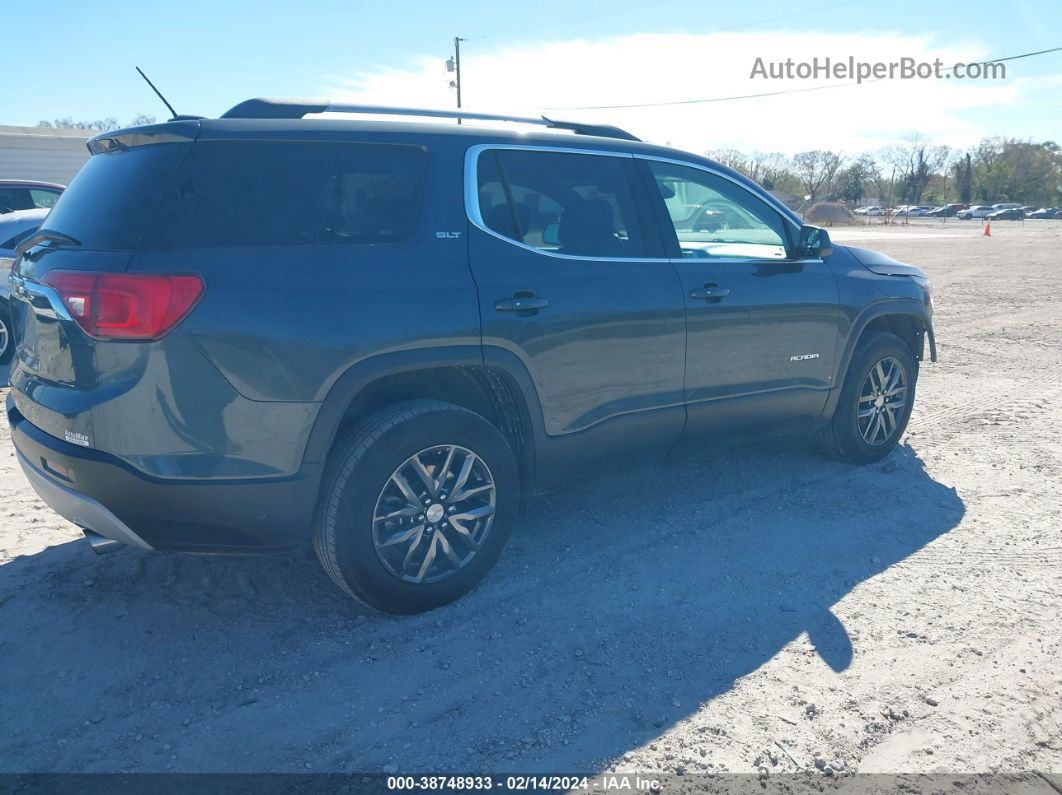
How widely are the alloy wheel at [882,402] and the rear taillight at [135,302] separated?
4003mm

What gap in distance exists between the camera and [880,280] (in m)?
5.26

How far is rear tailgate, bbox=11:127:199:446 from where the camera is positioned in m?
2.97

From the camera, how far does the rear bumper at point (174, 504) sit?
3.01m

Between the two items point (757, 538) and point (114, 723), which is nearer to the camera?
point (114, 723)

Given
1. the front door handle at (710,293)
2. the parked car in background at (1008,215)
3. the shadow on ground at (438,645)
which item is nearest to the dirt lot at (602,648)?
the shadow on ground at (438,645)

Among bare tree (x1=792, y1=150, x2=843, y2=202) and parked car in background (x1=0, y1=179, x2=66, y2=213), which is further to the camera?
bare tree (x1=792, y1=150, x2=843, y2=202)

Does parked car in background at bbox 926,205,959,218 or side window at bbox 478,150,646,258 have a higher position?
parked car in background at bbox 926,205,959,218

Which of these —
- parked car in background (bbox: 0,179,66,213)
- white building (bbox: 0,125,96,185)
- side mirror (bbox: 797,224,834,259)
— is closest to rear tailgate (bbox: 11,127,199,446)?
side mirror (bbox: 797,224,834,259)

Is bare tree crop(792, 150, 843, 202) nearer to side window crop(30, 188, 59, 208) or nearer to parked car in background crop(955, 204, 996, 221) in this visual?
parked car in background crop(955, 204, 996, 221)

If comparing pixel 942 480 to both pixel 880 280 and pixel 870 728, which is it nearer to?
pixel 880 280

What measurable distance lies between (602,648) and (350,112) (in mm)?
2437

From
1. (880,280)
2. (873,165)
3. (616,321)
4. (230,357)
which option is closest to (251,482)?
(230,357)

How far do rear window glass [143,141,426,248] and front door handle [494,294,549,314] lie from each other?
1.53 ft

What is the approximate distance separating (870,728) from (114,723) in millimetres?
2548
